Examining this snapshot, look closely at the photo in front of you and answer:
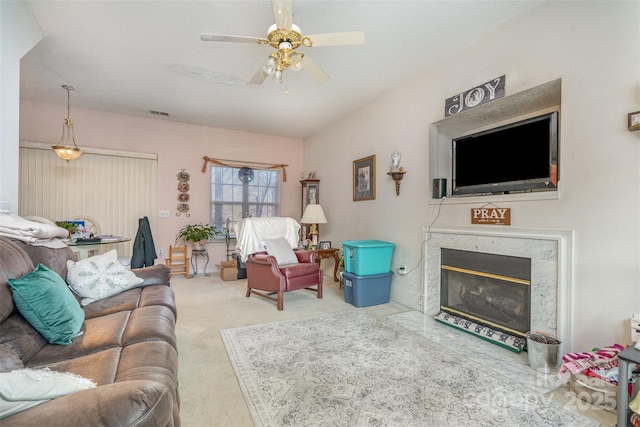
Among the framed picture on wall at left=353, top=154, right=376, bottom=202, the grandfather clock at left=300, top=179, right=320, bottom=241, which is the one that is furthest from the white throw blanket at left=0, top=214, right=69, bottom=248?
the grandfather clock at left=300, top=179, right=320, bottom=241

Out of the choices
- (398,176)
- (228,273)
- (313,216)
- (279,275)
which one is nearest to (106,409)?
(279,275)

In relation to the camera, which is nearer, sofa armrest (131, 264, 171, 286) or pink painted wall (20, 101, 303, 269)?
sofa armrest (131, 264, 171, 286)

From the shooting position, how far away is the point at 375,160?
162 inches

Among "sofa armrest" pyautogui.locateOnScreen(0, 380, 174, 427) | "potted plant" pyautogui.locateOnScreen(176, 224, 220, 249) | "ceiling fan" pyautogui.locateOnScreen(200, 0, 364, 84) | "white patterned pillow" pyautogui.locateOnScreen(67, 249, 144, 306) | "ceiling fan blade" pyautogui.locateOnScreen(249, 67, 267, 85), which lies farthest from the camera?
"potted plant" pyautogui.locateOnScreen(176, 224, 220, 249)

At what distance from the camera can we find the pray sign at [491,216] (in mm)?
2568

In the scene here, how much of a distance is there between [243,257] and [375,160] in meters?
2.28

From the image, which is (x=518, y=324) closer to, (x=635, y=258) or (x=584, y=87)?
(x=635, y=258)

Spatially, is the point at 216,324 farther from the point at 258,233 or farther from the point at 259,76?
the point at 259,76

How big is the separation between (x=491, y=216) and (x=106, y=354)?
293cm

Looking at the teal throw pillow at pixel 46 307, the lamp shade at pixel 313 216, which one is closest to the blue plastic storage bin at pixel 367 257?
the lamp shade at pixel 313 216

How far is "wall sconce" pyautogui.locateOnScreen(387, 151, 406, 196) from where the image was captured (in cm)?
362

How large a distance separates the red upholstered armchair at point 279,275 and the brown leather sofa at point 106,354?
1347mm

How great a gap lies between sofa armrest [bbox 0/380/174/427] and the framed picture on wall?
361cm

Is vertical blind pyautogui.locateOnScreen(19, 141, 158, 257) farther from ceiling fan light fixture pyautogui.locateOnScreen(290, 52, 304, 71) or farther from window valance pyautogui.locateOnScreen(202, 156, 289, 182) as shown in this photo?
ceiling fan light fixture pyautogui.locateOnScreen(290, 52, 304, 71)
